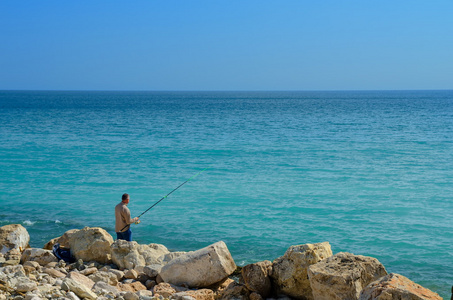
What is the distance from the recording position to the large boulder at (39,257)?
9.48 meters

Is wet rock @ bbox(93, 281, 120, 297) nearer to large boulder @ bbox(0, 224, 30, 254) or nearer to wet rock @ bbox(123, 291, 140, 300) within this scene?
wet rock @ bbox(123, 291, 140, 300)

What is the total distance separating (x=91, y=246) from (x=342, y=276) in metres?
5.35

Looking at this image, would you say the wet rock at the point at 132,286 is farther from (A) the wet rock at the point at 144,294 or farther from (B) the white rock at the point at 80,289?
(B) the white rock at the point at 80,289

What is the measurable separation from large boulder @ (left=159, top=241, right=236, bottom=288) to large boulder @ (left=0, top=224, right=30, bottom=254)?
439 cm

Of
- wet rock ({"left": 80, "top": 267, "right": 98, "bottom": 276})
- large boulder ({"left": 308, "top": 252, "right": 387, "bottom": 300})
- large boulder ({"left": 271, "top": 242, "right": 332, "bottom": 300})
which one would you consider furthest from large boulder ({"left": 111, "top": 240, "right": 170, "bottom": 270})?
large boulder ({"left": 308, "top": 252, "right": 387, "bottom": 300})

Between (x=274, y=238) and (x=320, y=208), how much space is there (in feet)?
10.1

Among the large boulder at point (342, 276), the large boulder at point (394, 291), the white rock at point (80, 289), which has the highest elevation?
the large boulder at point (394, 291)

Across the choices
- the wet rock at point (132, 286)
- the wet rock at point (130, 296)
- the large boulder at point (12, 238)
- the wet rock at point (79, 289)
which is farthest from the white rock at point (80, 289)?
the large boulder at point (12, 238)

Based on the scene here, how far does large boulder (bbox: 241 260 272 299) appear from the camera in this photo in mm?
7961

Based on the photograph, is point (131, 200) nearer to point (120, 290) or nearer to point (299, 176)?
point (299, 176)

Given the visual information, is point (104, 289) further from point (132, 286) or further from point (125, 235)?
point (125, 235)

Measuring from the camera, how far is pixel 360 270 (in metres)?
7.11

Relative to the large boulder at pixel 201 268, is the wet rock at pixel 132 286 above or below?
below

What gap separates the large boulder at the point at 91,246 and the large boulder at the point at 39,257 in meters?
0.47
